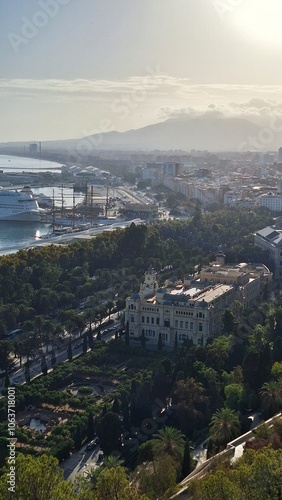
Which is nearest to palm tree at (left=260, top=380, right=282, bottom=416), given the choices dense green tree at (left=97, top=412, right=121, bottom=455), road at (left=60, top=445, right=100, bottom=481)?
dense green tree at (left=97, top=412, right=121, bottom=455)

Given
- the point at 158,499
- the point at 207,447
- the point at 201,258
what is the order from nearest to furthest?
the point at 158,499
the point at 207,447
the point at 201,258

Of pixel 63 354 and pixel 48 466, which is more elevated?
pixel 48 466

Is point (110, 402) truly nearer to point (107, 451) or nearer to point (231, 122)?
point (107, 451)

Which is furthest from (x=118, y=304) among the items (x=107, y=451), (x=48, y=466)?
(x=48, y=466)

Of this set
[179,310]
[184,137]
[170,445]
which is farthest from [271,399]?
[184,137]

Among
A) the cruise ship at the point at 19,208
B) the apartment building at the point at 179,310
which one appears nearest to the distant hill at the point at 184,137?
the cruise ship at the point at 19,208
